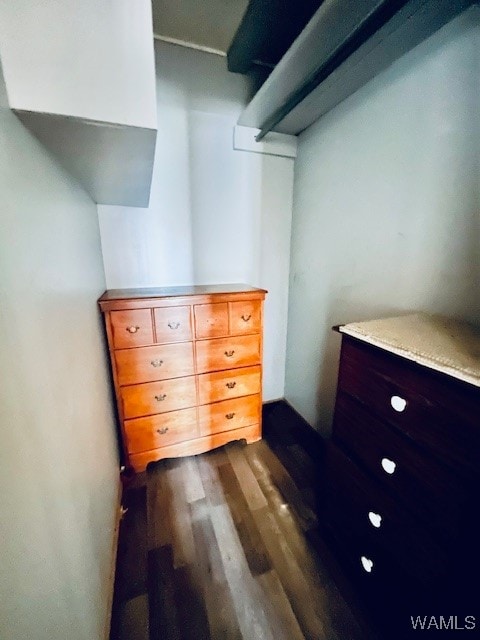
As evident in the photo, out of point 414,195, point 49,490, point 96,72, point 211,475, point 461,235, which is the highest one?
point 96,72

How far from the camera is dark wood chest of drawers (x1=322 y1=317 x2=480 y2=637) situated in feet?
2.01

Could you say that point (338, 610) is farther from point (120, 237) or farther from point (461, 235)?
point (120, 237)

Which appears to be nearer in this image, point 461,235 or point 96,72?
point 96,72

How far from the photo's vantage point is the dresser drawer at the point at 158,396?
4.70 ft

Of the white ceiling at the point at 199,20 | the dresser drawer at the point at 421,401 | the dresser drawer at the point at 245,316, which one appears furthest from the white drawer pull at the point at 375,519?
the white ceiling at the point at 199,20

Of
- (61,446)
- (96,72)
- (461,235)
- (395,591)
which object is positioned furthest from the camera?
(461,235)

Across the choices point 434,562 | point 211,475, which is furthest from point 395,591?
point 211,475

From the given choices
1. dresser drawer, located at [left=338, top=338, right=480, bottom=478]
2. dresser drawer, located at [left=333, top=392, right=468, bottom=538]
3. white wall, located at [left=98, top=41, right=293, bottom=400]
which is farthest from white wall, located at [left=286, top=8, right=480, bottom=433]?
dresser drawer, located at [left=333, top=392, right=468, bottom=538]

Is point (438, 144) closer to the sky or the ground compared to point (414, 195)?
closer to the sky

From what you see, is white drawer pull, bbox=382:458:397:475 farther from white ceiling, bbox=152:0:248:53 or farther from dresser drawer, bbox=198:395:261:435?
white ceiling, bbox=152:0:248:53

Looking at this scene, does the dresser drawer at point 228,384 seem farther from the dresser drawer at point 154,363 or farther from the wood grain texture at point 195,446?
the wood grain texture at point 195,446

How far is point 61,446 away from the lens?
2.12 feet

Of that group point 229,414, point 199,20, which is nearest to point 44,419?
point 229,414

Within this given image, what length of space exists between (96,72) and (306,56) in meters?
1.02
